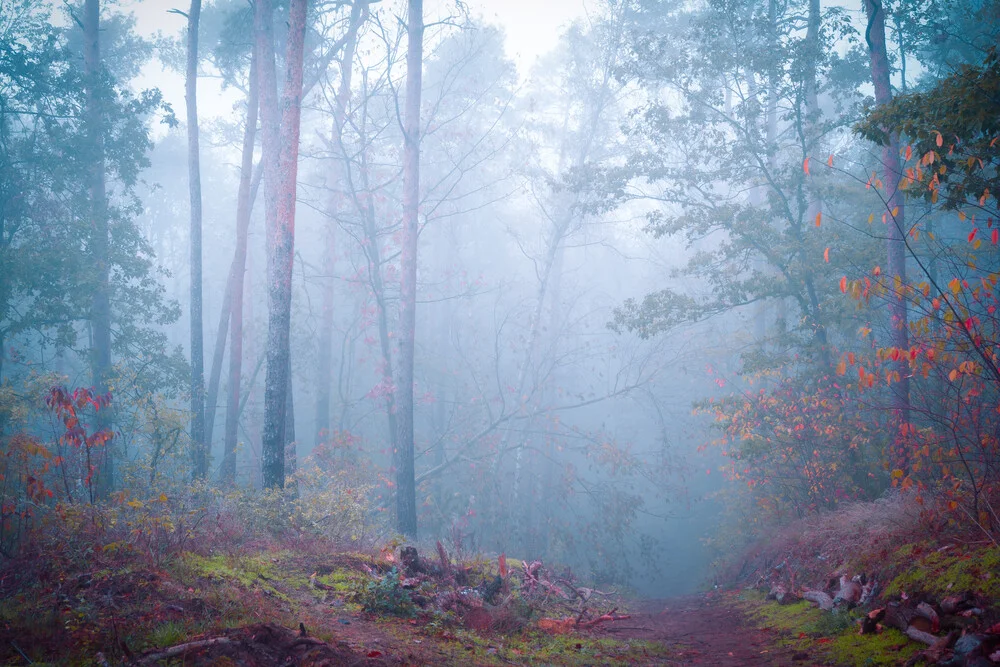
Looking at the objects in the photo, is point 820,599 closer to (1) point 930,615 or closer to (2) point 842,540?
(2) point 842,540

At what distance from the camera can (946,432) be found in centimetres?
786

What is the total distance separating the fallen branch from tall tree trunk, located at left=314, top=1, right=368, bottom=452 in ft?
48.7

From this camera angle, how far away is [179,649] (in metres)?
3.93

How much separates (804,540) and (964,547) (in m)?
4.68

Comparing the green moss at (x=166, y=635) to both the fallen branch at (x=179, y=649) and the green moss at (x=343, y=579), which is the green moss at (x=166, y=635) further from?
the green moss at (x=343, y=579)

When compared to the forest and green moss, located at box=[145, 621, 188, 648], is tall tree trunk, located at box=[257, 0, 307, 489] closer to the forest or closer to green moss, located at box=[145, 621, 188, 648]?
the forest

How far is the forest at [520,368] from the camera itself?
5500mm

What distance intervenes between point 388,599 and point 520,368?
52.7 ft

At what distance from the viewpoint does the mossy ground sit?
4770mm

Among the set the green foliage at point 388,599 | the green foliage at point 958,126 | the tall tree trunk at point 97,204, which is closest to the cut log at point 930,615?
the green foliage at point 958,126

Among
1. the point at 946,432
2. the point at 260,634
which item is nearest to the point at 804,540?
the point at 946,432

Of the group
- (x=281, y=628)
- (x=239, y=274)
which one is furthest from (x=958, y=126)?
(x=239, y=274)

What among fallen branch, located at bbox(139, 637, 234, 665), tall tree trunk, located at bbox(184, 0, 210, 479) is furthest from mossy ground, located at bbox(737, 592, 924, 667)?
tall tree trunk, located at bbox(184, 0, 210, 479)

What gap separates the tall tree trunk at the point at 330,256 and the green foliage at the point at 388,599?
42.9 ft
